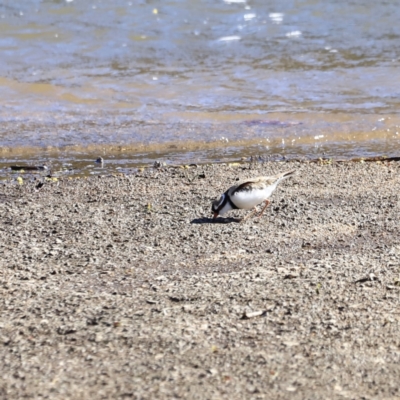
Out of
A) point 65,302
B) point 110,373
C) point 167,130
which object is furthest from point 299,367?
point 167,130

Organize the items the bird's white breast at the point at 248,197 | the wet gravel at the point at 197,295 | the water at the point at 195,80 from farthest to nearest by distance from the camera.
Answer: the water at the point at 195,80 < the bird's white breast at the point at 248,197 < the wet gravel at the point at 197,295

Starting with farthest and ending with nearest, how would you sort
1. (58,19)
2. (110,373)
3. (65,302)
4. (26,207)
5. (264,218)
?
(58,19) → (26,207) → (264,218) → (65,302) → (110,373)

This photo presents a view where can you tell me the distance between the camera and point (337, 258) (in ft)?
18.2

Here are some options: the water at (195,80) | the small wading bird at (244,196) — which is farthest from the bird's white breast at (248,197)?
the water at (195,80)

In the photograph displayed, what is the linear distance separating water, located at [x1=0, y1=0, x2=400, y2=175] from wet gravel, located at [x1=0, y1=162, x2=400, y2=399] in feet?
8.20

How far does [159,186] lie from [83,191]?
0.78 m

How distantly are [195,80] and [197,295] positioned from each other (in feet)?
31.2

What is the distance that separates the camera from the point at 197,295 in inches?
191

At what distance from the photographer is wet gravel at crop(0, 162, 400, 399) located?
383 cm

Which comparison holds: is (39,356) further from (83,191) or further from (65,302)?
(83,191)

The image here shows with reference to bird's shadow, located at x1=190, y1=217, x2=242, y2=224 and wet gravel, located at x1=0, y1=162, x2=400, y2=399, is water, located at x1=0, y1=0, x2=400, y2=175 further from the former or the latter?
bird's shadow, located at x1=190, y1=217, x2=242, y2=224

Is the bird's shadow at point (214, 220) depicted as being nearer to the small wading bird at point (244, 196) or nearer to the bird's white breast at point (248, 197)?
the small wading bird at point (244, 196)

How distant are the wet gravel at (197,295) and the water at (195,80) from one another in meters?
2.50

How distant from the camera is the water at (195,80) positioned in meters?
10.5
